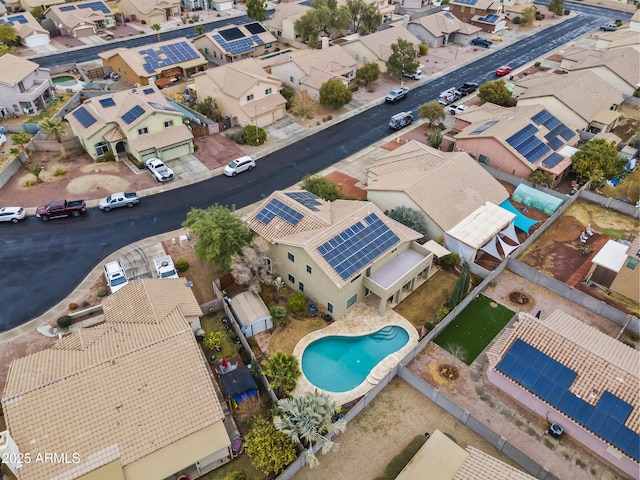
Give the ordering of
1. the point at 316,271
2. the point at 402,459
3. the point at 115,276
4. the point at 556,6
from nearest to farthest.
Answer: the point at 402,459
the point at 316,271
the point at 115,276
the point at 556,6

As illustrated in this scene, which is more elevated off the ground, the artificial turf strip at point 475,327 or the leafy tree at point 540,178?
the leafy tree at point 540,178

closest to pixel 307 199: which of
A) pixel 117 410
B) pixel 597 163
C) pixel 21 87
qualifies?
pixel 117 410

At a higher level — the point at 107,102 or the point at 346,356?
the point at 107,102

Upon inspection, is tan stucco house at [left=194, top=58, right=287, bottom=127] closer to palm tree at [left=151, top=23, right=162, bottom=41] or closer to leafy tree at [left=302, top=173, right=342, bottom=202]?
leafy tree at [left=302, top=173, right=342, bottom=202]

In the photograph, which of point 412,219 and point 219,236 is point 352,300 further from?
point 219,236

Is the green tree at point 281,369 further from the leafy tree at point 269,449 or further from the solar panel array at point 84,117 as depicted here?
the solar panel array at point 84,117

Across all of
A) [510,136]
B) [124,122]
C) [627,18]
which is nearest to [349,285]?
[510,136]

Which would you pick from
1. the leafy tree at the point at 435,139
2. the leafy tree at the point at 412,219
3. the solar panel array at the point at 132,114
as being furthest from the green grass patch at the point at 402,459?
the solar panel array at the point at 132,114
